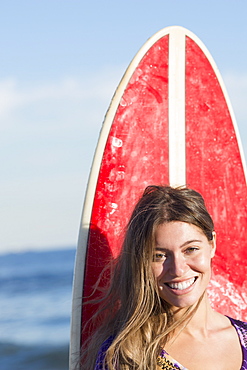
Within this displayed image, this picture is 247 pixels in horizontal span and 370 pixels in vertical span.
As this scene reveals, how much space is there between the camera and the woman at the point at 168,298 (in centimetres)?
232

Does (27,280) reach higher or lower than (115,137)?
higher

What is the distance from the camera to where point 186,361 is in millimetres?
2359

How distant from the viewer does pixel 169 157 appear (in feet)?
10.4

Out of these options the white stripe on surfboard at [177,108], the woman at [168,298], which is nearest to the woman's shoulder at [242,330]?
the woman at [168,298]

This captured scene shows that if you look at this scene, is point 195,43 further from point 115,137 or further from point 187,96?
point 115,137

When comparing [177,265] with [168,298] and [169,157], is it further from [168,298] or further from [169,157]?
[169,157]

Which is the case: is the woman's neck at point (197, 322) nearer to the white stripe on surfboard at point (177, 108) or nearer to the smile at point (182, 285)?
the smile at point (182, 285)

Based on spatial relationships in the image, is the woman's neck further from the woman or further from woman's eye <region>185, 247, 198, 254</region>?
woman's eye <region>185, 247, 198, 254</region>

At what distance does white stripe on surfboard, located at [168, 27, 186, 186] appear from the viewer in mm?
3189

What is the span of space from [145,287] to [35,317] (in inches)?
422

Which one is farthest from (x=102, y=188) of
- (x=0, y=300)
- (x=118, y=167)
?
(x=0, y=300)

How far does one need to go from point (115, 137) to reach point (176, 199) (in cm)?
78

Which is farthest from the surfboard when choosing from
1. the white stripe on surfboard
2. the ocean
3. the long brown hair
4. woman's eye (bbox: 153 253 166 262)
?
the ocean

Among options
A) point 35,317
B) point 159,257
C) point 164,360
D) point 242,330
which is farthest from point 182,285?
point 35,317
